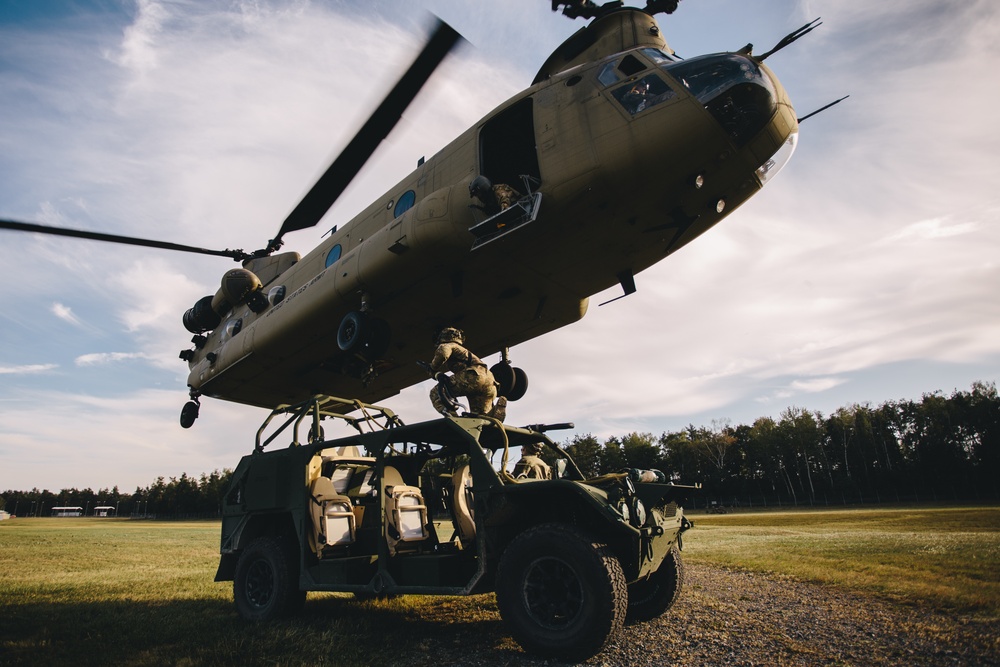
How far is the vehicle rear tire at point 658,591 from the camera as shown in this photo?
5.06 m

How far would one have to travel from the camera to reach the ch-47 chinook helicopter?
6766mm

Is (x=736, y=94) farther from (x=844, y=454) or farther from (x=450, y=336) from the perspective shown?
(x=844, y=454)

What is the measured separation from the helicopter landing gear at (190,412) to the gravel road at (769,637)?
35.0ft

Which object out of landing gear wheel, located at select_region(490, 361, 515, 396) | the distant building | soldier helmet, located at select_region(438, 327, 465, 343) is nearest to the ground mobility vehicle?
soldier helmet, located at select_region(438, 327, 465, 343)

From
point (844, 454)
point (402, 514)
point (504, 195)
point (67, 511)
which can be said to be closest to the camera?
point (402, 514)

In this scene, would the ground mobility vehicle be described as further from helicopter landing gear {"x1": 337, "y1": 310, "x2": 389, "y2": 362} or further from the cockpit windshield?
the cockpit windshield

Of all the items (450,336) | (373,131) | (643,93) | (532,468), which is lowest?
(532,468)

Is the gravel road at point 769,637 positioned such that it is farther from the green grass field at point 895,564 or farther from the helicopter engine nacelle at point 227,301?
the helicopter engine nacelle at point 227,301

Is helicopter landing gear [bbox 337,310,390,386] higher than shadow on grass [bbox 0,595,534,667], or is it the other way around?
helicopter landing gear [bbox 337,310,390,386]

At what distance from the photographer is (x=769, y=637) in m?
4.36

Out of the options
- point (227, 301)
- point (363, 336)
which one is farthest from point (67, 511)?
point (363, 336)

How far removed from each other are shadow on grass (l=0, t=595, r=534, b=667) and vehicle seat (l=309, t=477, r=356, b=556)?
29.0 inches

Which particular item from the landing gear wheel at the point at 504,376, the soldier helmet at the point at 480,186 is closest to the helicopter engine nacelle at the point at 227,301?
the landing gear wheel at the point at 504,376

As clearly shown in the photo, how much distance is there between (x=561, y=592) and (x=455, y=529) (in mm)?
1363
